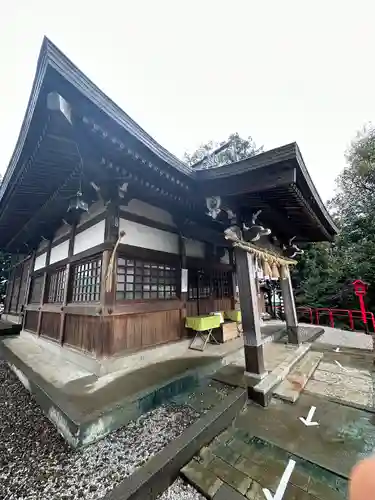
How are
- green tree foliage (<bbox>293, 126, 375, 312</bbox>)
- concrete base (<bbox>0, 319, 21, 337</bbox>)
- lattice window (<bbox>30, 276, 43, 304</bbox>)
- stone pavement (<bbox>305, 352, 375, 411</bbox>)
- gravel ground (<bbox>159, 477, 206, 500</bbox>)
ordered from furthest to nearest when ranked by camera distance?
1. green tree foliage (<bbox>293, 126, 375, 312</bbox>)
2. concrete base (<bbox>0, 319, 21, 337</bbox>)
3. lattice window (<bbox>30, 276, 43, 304</bbox>)
4. stone pavement (<bbox>305, 352, 375, 411</bbox>)
5. gravel ground (<bbox>159, 477, 206, 500</bbox>)

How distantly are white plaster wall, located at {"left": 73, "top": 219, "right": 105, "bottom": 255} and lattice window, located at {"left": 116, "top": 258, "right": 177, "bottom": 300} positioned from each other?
26.9 inches

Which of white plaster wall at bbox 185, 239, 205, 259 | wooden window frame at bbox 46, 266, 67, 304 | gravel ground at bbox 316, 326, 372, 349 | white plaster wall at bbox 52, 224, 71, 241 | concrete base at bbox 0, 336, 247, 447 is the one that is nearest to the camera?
concrete base at bbox 0, 336, 247, 447

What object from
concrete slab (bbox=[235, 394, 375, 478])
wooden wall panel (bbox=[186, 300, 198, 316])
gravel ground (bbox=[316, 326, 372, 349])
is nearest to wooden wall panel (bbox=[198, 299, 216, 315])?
wooden wall panel (bbox=[186, 300, 198, 316])

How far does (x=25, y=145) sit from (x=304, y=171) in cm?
407

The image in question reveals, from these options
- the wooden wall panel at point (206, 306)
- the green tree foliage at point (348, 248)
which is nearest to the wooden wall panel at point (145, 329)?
the wooden wall panel at point (206, 306)

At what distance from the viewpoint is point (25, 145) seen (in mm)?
3156

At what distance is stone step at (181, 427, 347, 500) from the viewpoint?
1969 mm

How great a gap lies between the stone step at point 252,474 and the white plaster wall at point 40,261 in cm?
781

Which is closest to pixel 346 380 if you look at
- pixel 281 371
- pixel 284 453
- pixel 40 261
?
pixel 281 371

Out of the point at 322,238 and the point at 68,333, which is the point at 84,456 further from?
the point at 322,238

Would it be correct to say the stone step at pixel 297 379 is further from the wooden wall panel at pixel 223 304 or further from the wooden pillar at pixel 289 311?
the wooden wall panel at pixel 223 304

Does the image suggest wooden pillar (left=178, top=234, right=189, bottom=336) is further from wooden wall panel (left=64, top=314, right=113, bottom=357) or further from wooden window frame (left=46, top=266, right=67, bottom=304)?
wooden window frame (left=46, top=266, right=67, bottom=304)

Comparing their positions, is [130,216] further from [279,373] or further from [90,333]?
[279,373]

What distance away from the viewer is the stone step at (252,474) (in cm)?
197
